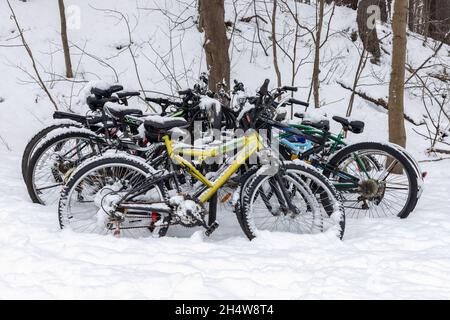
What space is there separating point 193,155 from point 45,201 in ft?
5.98

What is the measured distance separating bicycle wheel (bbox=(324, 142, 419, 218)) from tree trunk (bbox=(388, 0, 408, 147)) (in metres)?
1.48

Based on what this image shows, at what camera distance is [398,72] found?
19.5ft

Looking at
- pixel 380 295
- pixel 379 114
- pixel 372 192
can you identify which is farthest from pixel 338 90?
pixel 380 295

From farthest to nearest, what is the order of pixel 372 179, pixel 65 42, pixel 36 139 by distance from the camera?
pixel 65 42 → pixel 36 139 → pixel 372 179

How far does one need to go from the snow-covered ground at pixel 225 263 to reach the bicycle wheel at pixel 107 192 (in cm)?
14

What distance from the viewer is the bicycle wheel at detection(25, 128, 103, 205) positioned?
4.55 meters

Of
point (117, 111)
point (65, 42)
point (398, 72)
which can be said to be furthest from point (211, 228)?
point (65, 42)

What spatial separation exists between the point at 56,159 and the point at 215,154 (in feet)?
5.85

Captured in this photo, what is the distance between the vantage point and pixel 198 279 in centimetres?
312

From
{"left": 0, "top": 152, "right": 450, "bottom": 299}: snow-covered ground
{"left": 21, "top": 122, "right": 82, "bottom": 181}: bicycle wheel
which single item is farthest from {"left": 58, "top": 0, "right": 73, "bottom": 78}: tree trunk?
{"left": 0, "top": 152, "right": 450, "bottom": 299}: snow-covered ground

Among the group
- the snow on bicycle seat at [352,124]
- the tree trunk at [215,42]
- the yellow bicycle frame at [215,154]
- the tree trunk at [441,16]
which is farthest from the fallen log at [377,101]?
the yellow bicycle frame at [215,154]

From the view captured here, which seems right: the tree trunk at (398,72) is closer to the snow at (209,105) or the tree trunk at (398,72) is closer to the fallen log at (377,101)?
the snow at (209,105)

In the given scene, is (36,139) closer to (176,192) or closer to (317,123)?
(176,192)
